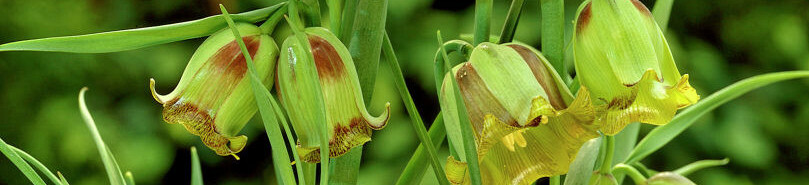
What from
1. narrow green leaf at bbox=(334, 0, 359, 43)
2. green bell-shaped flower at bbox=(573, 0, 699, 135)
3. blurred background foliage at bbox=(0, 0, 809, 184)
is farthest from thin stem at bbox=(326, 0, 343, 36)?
blurred background foliage at bbox=(0, 0, 809, 184)

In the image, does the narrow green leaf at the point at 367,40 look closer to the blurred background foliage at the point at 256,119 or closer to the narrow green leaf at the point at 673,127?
the narrow green leaf at the point at 673,127

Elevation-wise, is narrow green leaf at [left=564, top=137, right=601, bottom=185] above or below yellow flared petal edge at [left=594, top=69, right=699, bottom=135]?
below

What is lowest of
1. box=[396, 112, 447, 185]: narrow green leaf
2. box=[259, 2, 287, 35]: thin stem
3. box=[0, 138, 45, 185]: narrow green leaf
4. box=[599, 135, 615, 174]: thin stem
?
box=[599, 135, 615, 174]: thin stem

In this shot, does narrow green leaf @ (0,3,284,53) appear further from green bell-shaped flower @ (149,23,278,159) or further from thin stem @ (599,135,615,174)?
thin stem @ (599,135,615,174)

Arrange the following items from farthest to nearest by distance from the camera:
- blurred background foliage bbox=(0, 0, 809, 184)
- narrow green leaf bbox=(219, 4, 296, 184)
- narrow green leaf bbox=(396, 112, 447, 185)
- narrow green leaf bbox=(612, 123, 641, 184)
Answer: blurred background foliage bbox=(0, 0, 809, 184) < narrow green leaf bbox=(612, 123, 641, 184) < narrow green leaf bbox=(396, 112, 447, 185) < narrow green leaf bbox=(219, 4, 296, 184)

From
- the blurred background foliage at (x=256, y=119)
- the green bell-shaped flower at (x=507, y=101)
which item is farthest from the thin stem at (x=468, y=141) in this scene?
the blurred background foliage at (x=256, y=119)

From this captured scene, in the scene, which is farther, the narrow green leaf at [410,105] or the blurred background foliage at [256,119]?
the blurred background foliage at [256,119]
